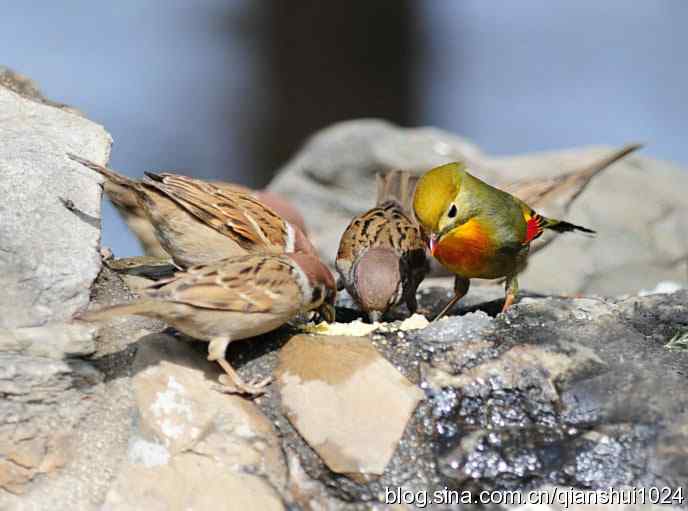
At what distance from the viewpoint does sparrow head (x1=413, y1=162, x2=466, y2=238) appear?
501 centimetres

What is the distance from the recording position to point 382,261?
5559mm

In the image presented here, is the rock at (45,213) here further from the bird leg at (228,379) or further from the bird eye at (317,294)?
the bird eye at (317,294)

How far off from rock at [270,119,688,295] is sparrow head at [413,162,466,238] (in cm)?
300

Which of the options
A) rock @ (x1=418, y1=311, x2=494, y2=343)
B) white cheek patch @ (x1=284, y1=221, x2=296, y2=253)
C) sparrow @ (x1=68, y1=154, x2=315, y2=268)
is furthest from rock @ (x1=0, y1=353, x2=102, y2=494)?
white cheek patch @ (x1=284, y1=221, x2=296, y2=253)

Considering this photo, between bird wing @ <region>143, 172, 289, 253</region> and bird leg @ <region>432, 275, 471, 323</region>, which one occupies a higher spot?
bird wing @ <region>143, 172, 289, 253</region>

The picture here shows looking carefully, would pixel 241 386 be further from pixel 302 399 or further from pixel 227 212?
pixel 227 212

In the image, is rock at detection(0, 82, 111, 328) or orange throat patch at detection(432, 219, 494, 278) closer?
rock at detection(0, 82, 111, 328)

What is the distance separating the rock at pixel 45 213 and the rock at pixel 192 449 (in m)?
0.48

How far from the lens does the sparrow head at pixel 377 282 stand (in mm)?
5398

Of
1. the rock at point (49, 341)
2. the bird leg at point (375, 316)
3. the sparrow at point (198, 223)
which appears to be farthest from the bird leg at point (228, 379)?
the bird leg at point (375, 316)

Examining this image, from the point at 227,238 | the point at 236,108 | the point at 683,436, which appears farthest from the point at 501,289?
the point at 236,108

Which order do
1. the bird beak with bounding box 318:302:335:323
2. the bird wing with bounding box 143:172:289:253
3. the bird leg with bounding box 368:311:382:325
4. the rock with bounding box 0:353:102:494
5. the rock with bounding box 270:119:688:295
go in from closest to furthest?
the rock with bounding box 0:353:102:494 < the bird beak with bounding box 318:302:335:323 < the bird wing with bounding box 143:172:289:253 < the bird leg with bounding box 368:311:382:325 < the rock with bounding box 270:119:688:295

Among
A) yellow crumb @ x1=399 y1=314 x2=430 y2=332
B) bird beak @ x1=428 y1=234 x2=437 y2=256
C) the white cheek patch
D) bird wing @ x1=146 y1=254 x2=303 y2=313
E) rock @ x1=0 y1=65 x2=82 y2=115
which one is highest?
rock @ x1=0 y1=65 x2=82 y2=115

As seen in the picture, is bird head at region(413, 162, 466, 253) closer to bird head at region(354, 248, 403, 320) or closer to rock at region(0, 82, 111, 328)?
bird head at region(354, 248, 403, 320)
